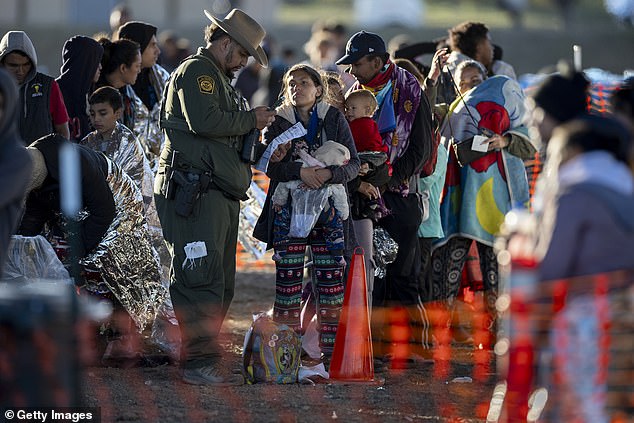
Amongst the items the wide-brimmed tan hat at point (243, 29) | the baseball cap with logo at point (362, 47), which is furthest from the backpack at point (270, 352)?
the baseball cap with logo at point (362, 47)

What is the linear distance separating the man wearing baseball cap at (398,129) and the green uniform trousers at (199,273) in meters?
1.21

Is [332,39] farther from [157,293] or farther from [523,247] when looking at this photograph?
[523,247]

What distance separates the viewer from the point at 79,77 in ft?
31.3

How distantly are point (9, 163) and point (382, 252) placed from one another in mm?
3948

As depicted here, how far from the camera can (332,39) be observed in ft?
53.6

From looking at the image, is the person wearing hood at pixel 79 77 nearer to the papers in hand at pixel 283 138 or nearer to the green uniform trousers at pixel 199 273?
the green uniform trousers at pixel 199 273

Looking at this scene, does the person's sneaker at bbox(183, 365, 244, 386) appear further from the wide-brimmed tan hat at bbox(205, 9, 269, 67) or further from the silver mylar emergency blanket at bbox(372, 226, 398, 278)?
the wide-brimmed tan hat at bbox(205, 9, 269, 67)

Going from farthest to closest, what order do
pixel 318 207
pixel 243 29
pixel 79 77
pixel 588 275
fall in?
pixel 79 77, pixel 318 207, pixel 243 29, pixel 588 275

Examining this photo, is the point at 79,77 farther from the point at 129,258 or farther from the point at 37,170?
the point at 37,170

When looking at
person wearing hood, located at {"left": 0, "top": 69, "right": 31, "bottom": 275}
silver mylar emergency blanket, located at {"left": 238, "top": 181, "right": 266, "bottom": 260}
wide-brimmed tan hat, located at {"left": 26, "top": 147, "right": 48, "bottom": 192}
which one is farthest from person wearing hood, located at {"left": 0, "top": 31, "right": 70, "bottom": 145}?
person wearing hood, located at {"left": 0, "top": 69, "right": 31, "bottom": 275}

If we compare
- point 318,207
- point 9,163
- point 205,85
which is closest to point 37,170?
point 205,85

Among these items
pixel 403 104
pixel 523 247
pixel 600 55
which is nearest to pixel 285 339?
pixel 403 104

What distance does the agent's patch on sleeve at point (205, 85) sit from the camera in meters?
7.98

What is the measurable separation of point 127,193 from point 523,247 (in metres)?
3.79
